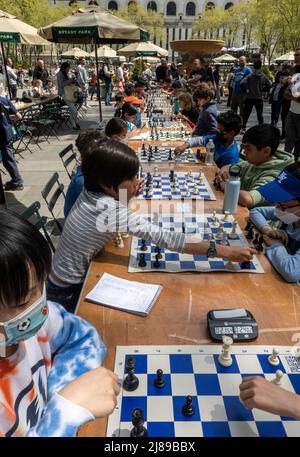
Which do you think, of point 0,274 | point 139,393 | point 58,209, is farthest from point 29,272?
point 58,209

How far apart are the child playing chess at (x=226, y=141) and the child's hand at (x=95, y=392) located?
11.0 feet

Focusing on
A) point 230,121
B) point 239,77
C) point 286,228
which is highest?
point 239,77

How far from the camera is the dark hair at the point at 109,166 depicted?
6.44ft

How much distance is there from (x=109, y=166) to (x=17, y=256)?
3.76ft

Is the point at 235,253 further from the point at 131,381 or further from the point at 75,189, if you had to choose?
the point at 75,189

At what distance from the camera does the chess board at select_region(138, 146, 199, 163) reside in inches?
171

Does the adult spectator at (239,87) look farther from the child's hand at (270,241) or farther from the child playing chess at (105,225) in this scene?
the child playing chess at (105,225)

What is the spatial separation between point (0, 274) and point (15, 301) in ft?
0.37

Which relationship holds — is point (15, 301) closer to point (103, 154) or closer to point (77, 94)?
point (103, 154)

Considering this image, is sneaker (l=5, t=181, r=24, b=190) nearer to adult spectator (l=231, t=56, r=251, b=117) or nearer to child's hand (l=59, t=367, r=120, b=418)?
child's hand (l=59, t=367, r=120, b=418)

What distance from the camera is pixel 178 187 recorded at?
337 centimetres

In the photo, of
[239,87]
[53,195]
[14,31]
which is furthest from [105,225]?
[239,87]

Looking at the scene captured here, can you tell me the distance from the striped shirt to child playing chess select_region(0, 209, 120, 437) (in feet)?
2.69

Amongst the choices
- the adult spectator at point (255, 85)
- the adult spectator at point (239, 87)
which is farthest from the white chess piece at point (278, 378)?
the adult spectator at point (239, 87)
